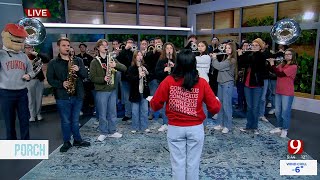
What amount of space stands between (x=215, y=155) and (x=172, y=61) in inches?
71.2

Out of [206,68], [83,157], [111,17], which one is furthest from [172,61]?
[111,17]

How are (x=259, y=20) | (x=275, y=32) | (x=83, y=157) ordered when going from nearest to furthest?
1. (x=83, y=157)
2. (x=275, y=32)
3. (x=259, y=20)

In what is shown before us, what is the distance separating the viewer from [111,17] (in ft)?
26.3

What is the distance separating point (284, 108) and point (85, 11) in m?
5.75

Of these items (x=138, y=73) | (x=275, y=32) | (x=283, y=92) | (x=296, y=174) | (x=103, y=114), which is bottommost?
(x=296, y=174)

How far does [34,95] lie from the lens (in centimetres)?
593

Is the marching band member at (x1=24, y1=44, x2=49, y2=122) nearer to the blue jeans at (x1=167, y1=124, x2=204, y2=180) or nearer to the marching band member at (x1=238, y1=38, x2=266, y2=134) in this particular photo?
the marching band member at (x1=238, y1=38, x2=266, y2=134)

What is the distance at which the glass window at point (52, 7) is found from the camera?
655 cm

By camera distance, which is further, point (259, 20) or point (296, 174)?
point (259, 20)

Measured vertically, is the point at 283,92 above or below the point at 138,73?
below

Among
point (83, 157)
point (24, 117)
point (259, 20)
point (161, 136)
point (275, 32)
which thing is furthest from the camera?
point (259, 20)

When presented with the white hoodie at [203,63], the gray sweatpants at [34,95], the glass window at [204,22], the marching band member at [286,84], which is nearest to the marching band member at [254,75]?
the marching band member at [286,84]

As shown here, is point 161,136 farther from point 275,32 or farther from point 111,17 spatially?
point 111,17

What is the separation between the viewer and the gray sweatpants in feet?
19.3
